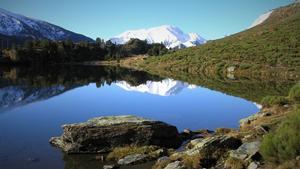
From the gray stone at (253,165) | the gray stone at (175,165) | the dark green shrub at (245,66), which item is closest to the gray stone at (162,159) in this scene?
the gray stone at (175,165)

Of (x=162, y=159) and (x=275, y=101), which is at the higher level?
(x=275, y=101)

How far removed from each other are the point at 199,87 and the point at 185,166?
57.7 metres

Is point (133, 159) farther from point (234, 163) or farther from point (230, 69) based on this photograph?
point (230, 69)

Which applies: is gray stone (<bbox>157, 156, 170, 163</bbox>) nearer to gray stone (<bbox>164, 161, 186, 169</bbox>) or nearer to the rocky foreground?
the rocky foreground

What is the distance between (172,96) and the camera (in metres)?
64.6

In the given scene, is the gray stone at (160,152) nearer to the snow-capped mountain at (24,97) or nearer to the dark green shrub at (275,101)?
the dark green shrub at (275,101)

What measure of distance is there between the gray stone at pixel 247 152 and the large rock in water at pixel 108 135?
344 inches

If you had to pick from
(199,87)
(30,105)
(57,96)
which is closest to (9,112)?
(30,105)

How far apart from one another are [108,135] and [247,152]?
11253mm

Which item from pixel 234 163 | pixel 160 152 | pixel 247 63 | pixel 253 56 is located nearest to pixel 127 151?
pixel 160 152

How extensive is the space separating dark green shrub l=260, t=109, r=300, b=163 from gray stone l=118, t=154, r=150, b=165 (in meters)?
9.57

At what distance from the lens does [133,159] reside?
24297 millimetres

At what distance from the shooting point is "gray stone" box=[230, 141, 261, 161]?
1921 centimetres

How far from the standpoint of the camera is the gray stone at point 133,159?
24.0 m
